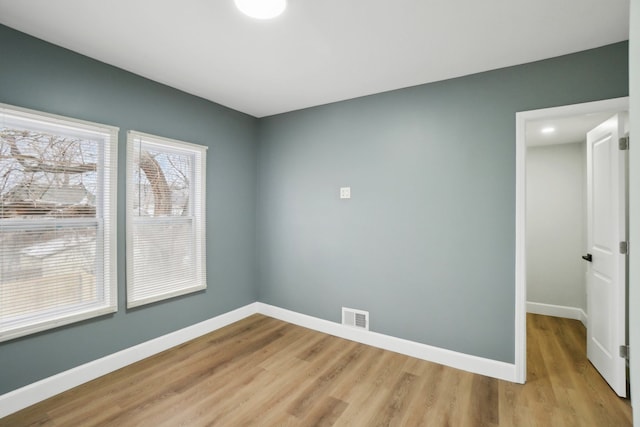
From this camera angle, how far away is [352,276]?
338 centimetres

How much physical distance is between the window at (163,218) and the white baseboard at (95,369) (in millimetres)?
413

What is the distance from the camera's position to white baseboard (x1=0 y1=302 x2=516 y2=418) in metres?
2.24

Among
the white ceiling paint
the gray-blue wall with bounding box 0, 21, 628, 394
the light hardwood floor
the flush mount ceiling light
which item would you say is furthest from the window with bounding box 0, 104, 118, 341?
the white ceiling paint

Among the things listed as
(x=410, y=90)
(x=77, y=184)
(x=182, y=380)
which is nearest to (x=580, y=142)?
(x=410, y=90)

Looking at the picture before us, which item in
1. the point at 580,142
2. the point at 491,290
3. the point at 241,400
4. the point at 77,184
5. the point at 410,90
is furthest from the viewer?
the point at 580,142

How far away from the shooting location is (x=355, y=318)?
3.35 metres

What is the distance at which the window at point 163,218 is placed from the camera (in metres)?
2.84

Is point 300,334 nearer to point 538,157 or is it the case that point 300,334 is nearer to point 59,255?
point 59,255

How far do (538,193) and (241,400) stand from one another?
4361 mm

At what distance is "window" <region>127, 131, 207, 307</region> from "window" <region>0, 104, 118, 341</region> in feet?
0.60

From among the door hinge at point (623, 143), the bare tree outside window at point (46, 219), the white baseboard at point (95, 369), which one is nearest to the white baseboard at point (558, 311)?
the door hinge at point (623, 143)

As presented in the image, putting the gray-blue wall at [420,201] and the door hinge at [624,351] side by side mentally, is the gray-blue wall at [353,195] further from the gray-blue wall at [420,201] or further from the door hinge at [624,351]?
the door hinge at [624,351]

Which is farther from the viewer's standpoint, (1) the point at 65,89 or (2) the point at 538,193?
(2) the point at 538,193

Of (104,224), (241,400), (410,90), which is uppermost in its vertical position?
(410,90)
